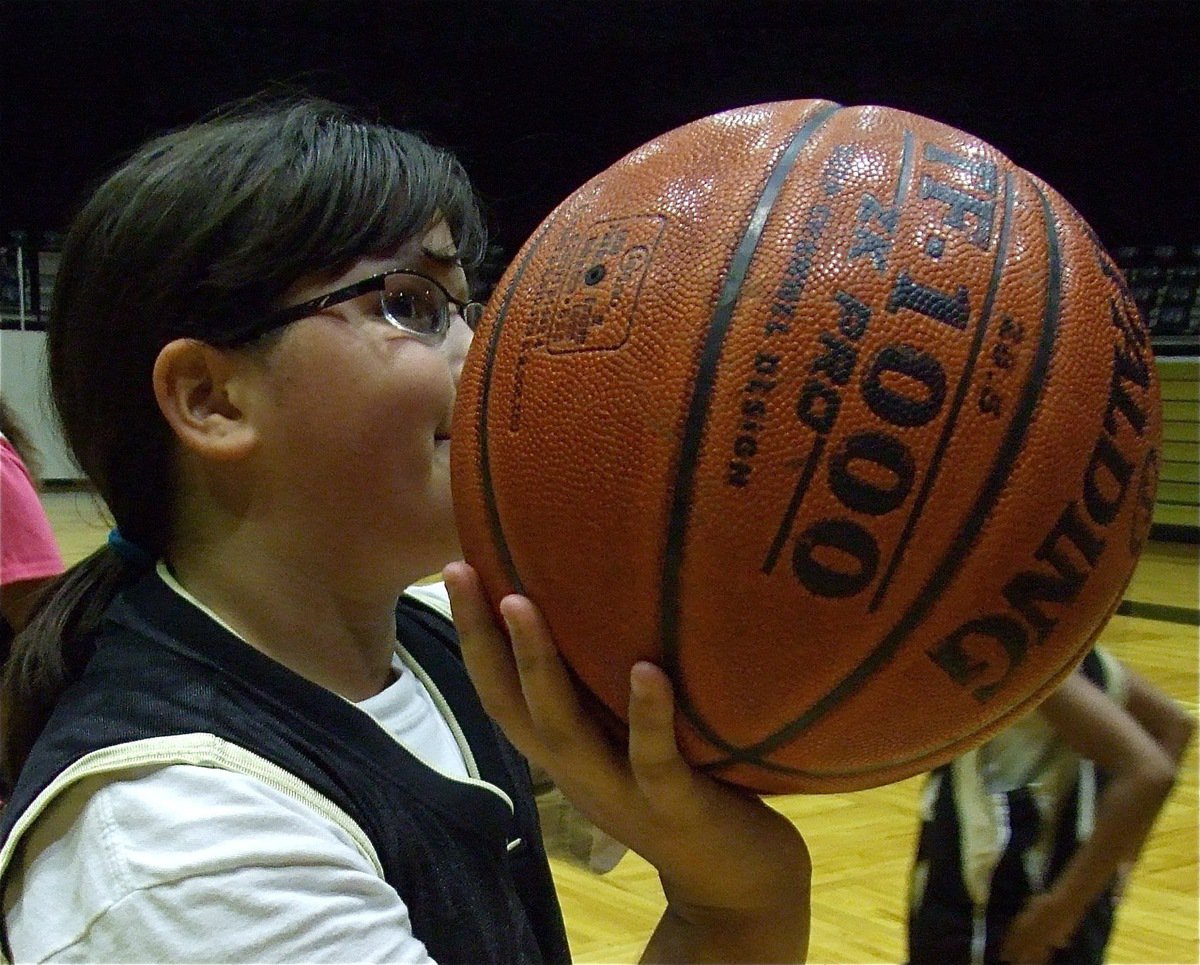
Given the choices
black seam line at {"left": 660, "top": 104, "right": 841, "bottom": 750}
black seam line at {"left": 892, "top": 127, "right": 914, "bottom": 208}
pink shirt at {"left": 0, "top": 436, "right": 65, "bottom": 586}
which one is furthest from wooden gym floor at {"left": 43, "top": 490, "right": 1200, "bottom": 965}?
black seam line at {"left": 892, "top": 127, "right": 914, "bottom": 208}

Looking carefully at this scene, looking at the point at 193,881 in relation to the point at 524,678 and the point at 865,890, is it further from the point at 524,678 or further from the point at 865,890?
the point at 865,890

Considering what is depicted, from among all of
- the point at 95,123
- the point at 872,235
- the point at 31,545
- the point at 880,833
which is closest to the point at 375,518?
the point at 872,235

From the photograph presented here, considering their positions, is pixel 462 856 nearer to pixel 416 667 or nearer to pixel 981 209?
pixel 416 667

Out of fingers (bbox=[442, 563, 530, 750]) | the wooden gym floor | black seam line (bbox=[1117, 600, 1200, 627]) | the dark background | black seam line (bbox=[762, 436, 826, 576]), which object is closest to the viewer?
black seam line (bbox=[762, 436, 826, 576])

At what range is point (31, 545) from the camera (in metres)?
1.77

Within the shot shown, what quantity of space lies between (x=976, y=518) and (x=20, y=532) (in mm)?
1458

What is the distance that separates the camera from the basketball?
0.63 meters

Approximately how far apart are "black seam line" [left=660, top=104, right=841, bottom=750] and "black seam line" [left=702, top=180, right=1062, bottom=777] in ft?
0.26

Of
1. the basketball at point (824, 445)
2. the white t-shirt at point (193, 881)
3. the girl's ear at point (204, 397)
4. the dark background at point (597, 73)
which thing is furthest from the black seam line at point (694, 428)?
the dark background at point (597, 73)

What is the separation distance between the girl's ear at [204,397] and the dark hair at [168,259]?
0.05 feet

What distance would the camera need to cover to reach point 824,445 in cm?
62

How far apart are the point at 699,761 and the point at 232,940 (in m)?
0.25

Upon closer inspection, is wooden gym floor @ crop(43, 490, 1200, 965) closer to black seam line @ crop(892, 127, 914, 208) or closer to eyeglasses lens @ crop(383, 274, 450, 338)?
eyeglasses lens @ crop(383, 274, 450, 338)

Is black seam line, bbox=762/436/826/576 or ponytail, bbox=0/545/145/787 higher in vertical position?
black seam line, bbox=762/436/826/576
